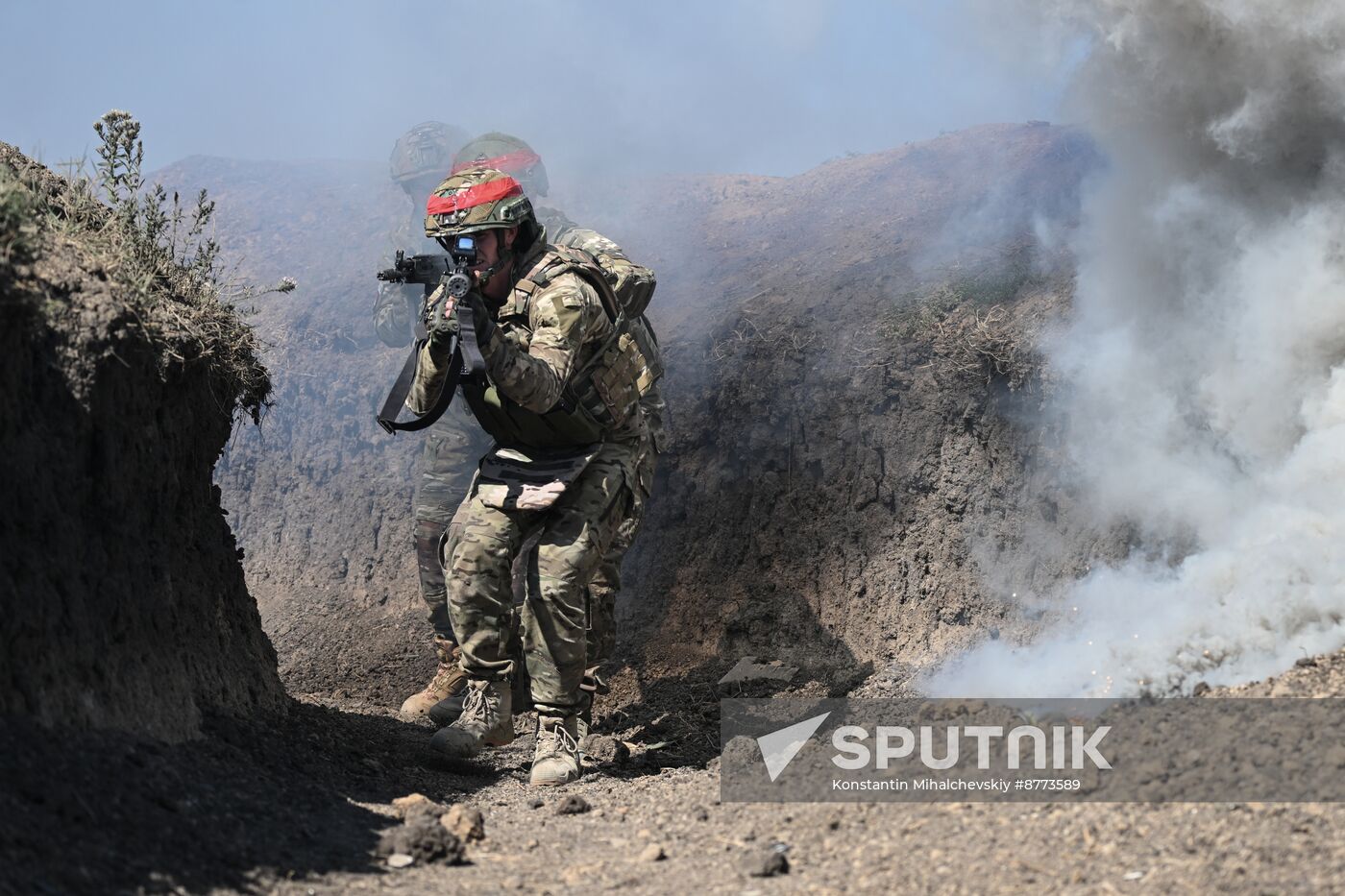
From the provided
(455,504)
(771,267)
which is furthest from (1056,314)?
(455,504)

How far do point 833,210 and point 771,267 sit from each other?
182 centimetres

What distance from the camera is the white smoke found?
5.69 metres

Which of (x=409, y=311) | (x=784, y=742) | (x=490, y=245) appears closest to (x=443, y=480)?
(x=409, y=311)

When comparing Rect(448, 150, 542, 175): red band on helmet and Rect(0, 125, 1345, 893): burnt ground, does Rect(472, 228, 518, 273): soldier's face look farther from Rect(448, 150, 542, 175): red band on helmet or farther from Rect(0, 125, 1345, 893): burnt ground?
Rect(448, 150, 542, 175): red band on helmet

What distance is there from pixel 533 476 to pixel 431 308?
0.82m

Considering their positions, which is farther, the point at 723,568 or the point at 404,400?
the point at 723,568

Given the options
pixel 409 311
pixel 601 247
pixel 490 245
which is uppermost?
pixel 601 247

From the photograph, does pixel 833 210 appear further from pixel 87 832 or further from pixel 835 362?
pixel 87 832

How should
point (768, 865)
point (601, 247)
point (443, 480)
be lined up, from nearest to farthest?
point (768, 865) < point (601, 247) < point (443, 480)

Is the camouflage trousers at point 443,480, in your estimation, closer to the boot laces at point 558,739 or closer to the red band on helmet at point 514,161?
the red band on helmet at point 514,161

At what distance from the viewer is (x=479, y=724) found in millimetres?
5941

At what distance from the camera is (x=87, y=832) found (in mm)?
3543

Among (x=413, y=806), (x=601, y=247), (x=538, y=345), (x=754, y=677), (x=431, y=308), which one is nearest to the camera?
(x=413, y=806)

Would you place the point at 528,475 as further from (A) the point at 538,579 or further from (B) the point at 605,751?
(B) the point at 605,751
